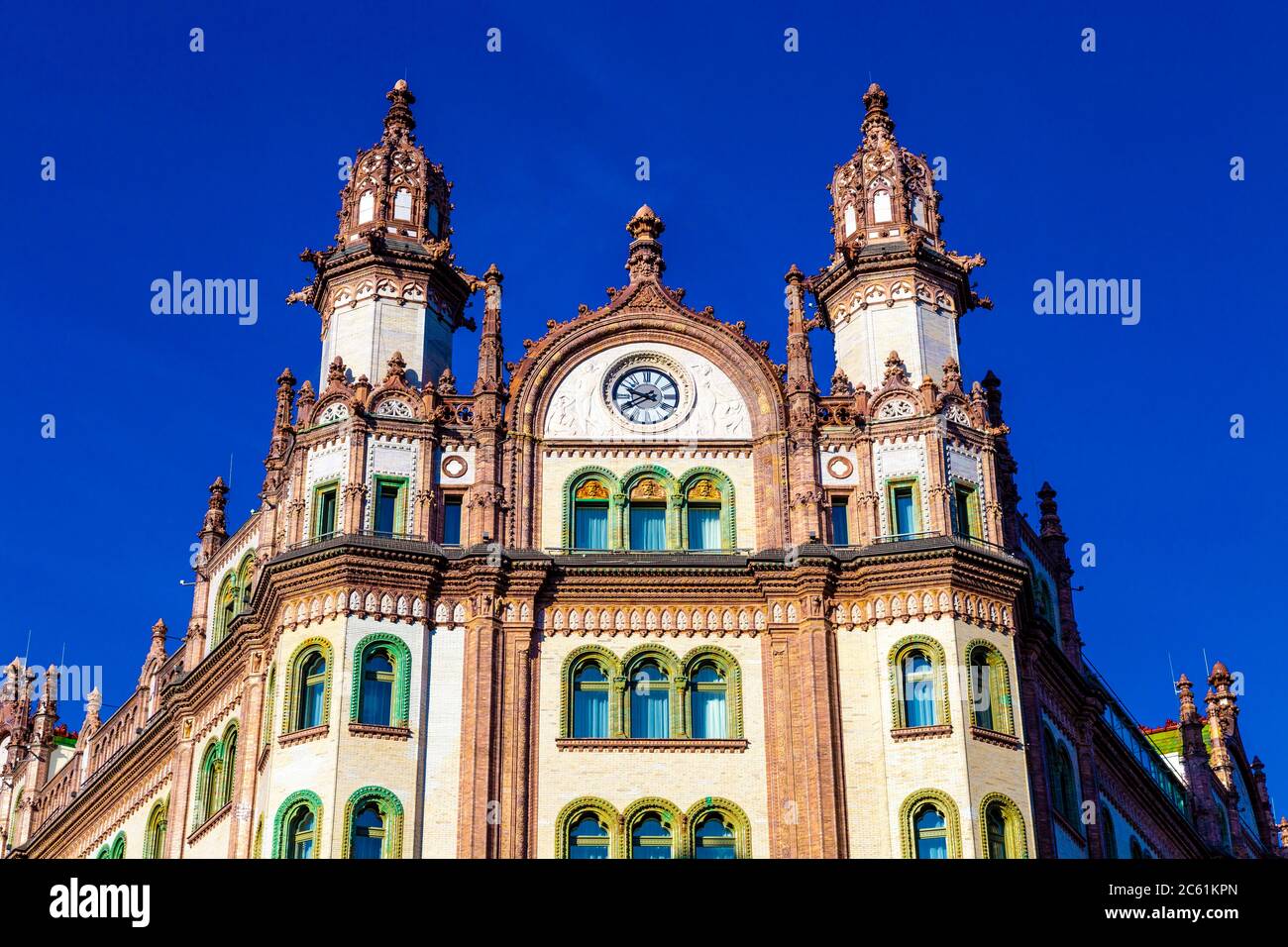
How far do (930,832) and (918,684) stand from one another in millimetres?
4037

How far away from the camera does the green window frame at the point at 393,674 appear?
52156 mm

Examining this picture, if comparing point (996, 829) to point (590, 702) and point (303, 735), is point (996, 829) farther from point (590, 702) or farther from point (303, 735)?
point (303, 735)

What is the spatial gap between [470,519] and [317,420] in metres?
5.53

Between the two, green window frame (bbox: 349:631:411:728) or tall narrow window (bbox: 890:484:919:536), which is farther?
tall narrow window (bbox: 890:484:919:536)

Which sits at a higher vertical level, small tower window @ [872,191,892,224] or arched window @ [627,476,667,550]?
small tower window @ [872,191,892,224]

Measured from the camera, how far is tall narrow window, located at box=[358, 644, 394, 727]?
5231 centimetres

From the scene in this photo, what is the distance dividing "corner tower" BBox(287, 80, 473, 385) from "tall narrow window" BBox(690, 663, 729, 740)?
1227 cm

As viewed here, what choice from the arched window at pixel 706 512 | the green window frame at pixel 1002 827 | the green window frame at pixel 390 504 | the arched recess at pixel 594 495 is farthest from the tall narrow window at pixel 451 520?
the green window frame at pixel 1002 827

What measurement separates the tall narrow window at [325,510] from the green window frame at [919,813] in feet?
56.5

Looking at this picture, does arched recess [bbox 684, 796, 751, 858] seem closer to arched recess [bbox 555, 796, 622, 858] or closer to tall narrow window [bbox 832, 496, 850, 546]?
arched recess [bbox 555, 796, 622, 858]

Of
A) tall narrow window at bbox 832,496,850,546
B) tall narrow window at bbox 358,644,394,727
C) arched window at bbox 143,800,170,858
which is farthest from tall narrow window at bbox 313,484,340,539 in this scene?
tall narrow window at bbox 832,496,850,546

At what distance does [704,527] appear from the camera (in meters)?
56.7
